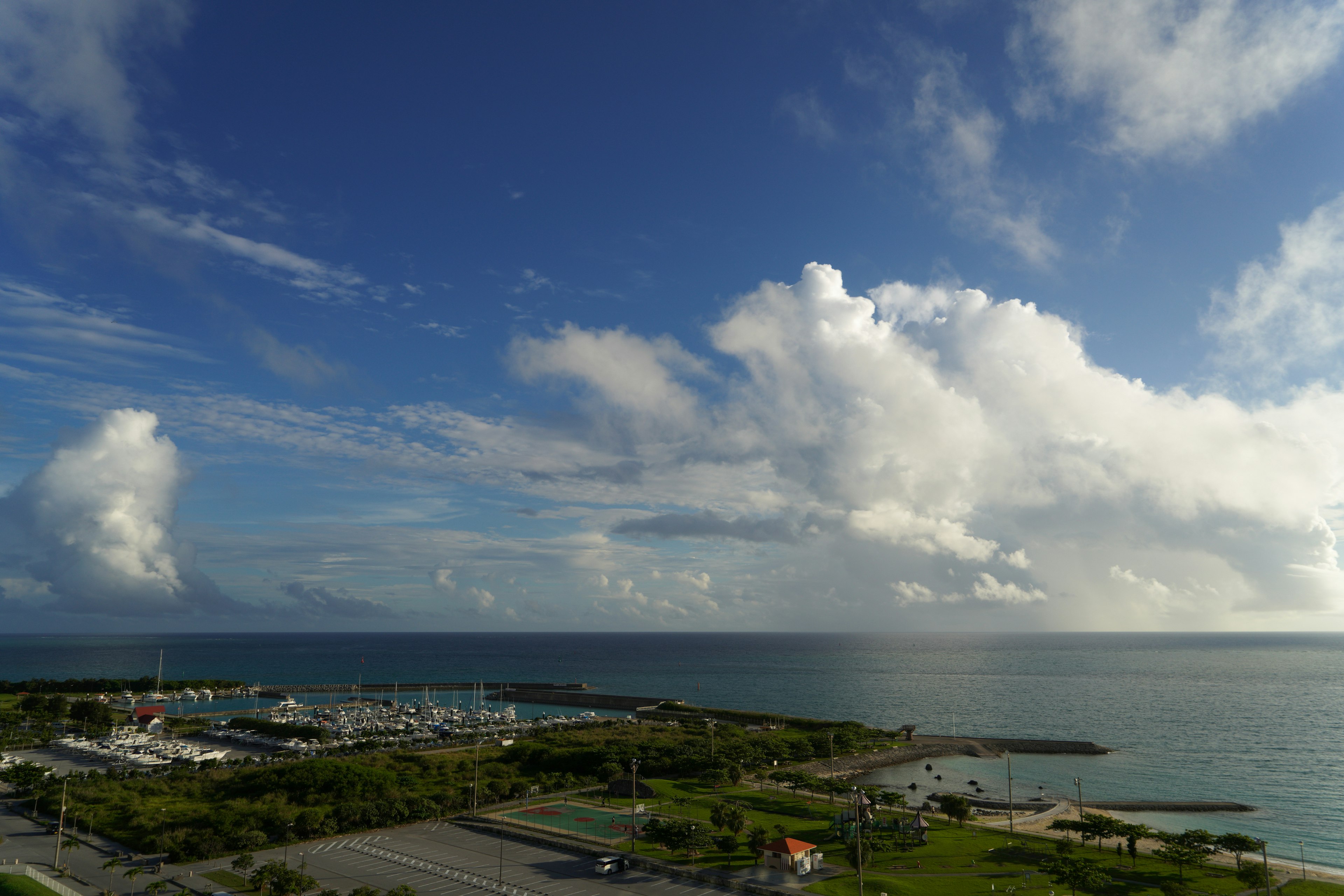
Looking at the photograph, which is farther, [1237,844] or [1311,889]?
[1237,844]

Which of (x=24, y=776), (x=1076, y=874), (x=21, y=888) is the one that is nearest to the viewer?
(x=21, y=888)

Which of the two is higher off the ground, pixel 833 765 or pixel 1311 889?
pixel 1311 889

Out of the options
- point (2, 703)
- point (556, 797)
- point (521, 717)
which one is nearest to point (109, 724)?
point (2, 703)

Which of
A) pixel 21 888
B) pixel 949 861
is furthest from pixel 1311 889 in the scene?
pixel 21 888

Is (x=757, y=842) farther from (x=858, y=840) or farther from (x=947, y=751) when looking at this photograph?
(x=947, y=751)

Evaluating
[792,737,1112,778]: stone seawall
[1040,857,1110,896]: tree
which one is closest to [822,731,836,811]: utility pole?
[792,737,1112,778]: stone seawall

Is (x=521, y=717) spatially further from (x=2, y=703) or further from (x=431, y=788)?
(x=2, y=703)

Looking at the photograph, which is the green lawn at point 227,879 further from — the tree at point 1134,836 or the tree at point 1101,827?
the tree at point 1134,836

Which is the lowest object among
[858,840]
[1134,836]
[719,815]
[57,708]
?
[57,708]
